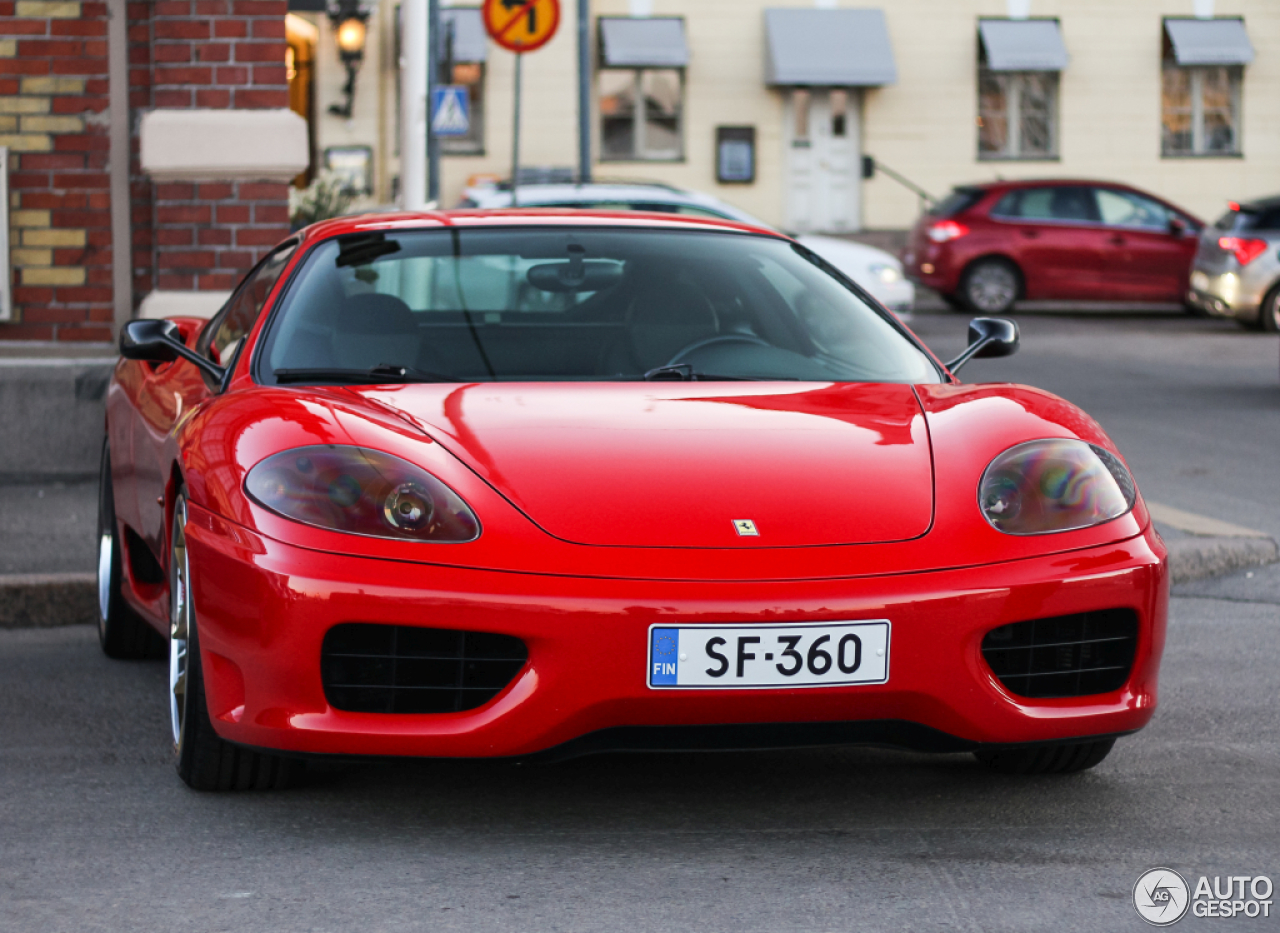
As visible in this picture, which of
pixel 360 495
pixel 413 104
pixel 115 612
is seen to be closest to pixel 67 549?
pixel 115 612

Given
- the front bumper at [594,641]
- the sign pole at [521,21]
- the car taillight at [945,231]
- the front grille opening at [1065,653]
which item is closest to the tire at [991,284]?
the car taillight at [945,231]

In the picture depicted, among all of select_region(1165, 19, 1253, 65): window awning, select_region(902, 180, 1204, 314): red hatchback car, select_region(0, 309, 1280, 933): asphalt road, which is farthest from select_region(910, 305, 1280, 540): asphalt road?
select_region(1165, 19, 1253, 65): window awning

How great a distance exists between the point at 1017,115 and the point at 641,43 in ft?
19.8

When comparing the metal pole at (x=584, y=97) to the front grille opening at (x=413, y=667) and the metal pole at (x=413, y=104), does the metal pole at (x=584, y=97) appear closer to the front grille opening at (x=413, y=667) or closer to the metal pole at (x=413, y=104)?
the metal pole at (x=413, y=104)

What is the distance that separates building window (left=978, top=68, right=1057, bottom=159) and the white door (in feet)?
6.55

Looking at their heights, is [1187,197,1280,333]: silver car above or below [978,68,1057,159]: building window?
below

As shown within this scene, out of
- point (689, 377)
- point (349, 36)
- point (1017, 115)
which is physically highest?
point (349, 36)

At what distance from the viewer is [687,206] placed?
15.6m

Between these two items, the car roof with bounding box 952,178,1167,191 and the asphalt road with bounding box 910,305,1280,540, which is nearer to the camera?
the asphalt road with bounding box 910,305,1280,540

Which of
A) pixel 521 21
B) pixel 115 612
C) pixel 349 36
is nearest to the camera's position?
pixel 115 612

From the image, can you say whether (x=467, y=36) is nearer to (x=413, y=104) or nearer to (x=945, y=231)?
(x=945, y=231)

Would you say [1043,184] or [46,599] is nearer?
[46,599]

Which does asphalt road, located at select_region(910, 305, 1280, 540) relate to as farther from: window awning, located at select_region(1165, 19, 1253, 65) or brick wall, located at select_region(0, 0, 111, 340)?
window awning, located at select_region(1165, 19, 1253, 65)

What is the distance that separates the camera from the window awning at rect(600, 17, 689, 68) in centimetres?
2916
